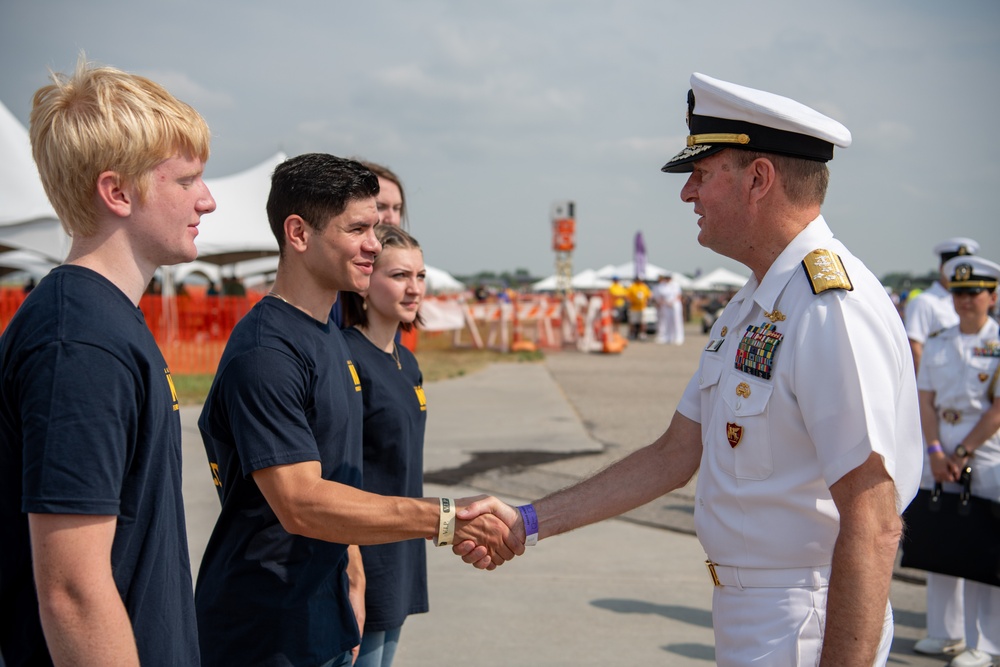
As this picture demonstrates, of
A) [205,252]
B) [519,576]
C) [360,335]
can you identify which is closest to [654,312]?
[205,252]

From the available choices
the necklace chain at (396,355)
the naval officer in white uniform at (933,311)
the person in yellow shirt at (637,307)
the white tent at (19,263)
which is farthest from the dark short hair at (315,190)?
the white tent at (19,263)

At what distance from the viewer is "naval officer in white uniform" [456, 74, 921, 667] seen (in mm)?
1802

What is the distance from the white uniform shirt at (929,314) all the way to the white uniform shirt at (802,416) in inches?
199

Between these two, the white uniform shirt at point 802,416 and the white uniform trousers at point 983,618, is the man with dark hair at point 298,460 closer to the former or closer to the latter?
the white uniform shirt at point 802,416

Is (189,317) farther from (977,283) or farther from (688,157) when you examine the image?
(688,157)

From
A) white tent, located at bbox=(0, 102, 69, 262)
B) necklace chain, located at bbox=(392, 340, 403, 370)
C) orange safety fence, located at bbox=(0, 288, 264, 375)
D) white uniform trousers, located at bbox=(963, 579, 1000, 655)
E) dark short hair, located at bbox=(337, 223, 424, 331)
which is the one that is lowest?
white uniform trousers, located at bbox=(963, 579, 1000, 655)

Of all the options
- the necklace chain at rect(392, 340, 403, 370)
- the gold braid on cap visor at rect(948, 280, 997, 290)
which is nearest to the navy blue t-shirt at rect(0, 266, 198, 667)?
the necklace chain at rect(392, 340, 403, 370)

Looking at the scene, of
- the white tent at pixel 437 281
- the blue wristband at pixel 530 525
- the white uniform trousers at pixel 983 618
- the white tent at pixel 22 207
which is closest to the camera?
Result: the blue wristband at pixel 530 525

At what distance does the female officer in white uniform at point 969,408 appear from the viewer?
4.65 meters

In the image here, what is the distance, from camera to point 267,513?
2334 millimetres

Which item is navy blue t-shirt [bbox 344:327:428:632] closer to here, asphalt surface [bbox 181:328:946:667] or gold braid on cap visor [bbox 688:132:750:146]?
gold braid on cap visor [bbox 688:132:750:146]

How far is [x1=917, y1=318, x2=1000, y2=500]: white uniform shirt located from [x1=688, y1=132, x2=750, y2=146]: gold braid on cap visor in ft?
10.9

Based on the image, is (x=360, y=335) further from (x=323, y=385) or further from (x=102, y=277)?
(x=102, y=277)

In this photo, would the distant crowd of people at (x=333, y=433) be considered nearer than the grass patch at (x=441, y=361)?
Yes
